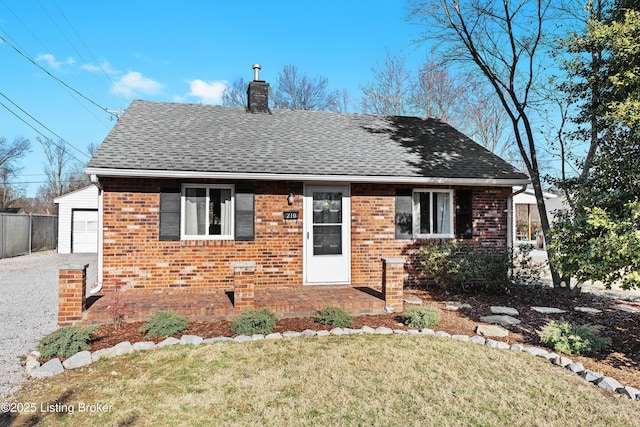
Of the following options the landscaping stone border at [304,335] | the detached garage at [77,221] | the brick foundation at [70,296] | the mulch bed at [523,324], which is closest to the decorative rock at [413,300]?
the mulch bed at [523,324]

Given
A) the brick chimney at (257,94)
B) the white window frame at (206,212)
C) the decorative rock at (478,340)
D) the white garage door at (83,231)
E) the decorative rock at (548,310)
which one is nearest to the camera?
the decorative rock at (478,340)

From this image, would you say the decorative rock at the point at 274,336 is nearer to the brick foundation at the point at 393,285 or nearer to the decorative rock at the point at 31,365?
the brick foundation at the point at 393,285

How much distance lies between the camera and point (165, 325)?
→ 5121 millimetres

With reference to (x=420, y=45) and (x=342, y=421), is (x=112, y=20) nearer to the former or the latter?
(x=420, y=45)

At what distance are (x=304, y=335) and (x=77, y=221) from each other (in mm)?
17134

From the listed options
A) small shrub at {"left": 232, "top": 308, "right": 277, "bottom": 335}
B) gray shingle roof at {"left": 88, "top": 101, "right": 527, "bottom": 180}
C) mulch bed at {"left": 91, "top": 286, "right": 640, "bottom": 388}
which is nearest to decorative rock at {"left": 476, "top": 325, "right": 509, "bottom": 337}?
mulch bed at {"left": 91, "top": 286, "right": 640, "bottom": 388}

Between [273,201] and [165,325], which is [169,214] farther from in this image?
[165,325]

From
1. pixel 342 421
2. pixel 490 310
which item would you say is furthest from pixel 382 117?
pixel 342 421

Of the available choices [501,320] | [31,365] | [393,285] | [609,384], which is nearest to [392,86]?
[393,285]

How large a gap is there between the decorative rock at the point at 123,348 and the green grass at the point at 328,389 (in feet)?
0.53

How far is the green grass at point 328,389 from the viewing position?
309cm

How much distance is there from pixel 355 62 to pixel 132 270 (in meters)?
13.9

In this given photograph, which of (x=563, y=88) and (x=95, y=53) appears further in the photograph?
(x=95, y=53)

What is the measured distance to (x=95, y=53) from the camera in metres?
16.3
